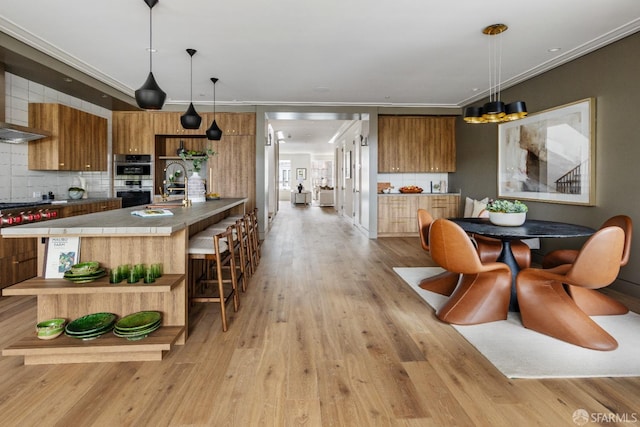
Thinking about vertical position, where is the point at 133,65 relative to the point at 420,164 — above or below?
above

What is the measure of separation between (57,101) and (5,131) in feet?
4.84

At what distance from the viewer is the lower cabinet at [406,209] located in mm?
7234

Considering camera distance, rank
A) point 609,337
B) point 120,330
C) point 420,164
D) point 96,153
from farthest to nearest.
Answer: point 420,164 < point 96,153 < point 609,337 < point 120,330

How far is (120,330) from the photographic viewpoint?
7.32 feet

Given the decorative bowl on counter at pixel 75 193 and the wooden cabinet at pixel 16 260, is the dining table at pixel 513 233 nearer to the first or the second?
the wooden cabinet at pixel 16 260

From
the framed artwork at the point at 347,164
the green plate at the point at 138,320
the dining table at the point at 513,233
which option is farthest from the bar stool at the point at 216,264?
the framed artwork at the point at 347,164

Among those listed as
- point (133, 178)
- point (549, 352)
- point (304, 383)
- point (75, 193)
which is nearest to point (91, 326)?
point (304, 383)

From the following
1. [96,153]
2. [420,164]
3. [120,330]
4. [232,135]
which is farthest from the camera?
[420,164]

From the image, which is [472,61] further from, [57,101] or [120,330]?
[57,101]

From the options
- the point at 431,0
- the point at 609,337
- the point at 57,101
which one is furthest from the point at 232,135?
the point at 609,337

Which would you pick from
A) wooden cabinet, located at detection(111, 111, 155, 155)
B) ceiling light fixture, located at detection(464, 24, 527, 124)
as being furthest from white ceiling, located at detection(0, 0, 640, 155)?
wooden cabinet, located at detection(111, 111, 155, 155)

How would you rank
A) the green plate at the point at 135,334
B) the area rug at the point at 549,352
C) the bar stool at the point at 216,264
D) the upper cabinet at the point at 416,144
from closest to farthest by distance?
1. the area rug at the point at 549,352
2. the green plate at the point at 135,334
3. the bar stool at the point at 216,264
4. the upper cabinet at the point at 416,144

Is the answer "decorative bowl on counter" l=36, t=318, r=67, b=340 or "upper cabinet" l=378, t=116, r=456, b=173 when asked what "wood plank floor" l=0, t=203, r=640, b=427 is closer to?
"decorative bowl on counter" l=36, t=318, r=67, b=340

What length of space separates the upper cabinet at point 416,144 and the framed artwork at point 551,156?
5.51ft
